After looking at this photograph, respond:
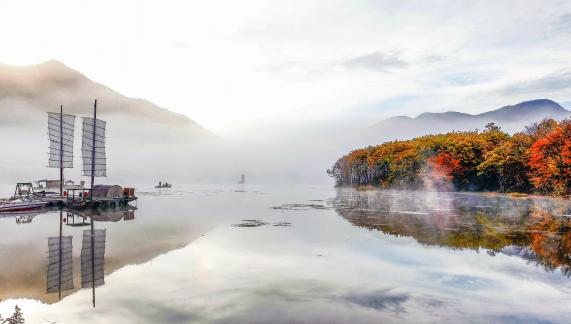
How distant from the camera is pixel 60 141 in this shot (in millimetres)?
70188

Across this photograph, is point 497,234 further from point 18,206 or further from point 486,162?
point 486,162

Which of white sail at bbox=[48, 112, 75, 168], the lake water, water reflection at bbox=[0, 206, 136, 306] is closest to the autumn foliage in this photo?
the lake water

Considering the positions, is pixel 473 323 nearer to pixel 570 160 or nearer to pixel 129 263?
pixel 129 263

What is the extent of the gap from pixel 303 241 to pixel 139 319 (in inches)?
A: 677

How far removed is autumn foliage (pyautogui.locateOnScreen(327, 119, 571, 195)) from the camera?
76.4m

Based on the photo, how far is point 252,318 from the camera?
12180 mm

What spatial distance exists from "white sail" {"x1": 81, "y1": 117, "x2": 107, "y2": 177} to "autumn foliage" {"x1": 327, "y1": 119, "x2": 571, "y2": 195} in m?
84.3

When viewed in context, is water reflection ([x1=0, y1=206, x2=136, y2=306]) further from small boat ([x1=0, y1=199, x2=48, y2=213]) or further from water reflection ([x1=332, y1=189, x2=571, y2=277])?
small boat ([x1=0, y1=199, x2=48, y2=213])

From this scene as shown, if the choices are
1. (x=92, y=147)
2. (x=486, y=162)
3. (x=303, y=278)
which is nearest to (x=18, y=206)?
(x=92, y=147)

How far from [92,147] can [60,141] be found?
8169mm

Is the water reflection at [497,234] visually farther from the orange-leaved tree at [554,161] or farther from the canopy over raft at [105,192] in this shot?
the canopy over raft at [105,192]

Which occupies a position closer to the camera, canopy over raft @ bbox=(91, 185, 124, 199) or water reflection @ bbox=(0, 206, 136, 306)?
water reflection @ bbox=(0, 206, 136, 306)

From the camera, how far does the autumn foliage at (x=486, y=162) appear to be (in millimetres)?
76438

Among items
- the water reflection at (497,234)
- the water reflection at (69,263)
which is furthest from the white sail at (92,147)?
the water reflection at (497,234)
